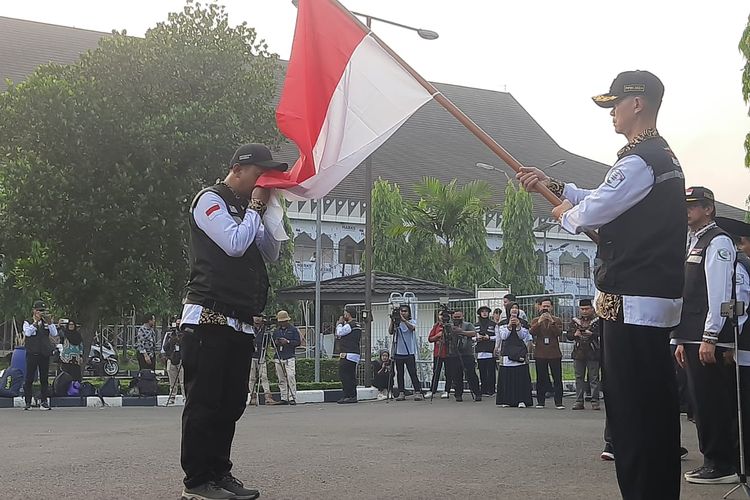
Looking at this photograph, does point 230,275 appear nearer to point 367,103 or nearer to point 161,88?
point 367,103

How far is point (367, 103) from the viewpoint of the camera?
6387mm

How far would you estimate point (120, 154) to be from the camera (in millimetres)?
24906

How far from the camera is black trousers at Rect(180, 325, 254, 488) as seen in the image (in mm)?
5316

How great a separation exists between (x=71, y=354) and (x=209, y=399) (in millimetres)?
16279

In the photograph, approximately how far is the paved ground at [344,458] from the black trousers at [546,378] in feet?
11.6

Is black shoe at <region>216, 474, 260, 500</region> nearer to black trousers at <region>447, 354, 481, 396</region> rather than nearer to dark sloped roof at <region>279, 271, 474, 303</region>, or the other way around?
black trousers at <region>447, 354, 481, 396</region>

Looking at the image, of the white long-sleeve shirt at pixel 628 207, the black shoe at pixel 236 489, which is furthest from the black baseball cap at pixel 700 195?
the black shoe at pixel 236 489

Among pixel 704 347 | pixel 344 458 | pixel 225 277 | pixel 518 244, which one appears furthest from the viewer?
pixel 518 244

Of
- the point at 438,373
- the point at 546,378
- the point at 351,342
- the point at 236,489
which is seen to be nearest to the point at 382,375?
the point at 438,373

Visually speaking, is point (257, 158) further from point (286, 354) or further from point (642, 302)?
point (286, 354)

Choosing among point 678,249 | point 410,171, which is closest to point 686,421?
point 678,249

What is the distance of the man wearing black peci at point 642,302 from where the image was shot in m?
4.18

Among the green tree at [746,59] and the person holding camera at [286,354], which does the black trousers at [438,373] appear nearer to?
→ the person holding camera at [286,354]

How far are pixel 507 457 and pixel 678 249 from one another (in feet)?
12.5
